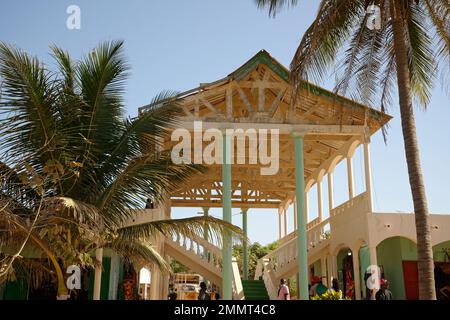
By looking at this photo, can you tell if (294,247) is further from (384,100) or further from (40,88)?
(40,88)

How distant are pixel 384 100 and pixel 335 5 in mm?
2486

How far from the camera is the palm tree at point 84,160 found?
9273mm

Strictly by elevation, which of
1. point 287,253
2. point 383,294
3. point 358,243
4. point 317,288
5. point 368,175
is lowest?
point 383,294

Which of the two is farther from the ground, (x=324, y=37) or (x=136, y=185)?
(x=324, y=37)

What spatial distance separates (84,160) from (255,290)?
38.1 feet

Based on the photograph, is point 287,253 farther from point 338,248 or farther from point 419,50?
point 419,50

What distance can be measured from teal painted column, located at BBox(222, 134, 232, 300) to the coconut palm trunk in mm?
6204

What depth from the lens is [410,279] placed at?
59.4 feet

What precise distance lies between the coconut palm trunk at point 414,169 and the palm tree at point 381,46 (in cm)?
2

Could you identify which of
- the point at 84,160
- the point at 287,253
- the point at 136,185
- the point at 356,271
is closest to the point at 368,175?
the point at 356,271

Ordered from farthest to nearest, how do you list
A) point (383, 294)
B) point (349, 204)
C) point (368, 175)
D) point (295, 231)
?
point (295, 231) → point (349, 204) → point (368, 175) → point (383, 294)

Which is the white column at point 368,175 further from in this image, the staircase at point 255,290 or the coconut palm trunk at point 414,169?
the coconut palm trunk at point 414,169

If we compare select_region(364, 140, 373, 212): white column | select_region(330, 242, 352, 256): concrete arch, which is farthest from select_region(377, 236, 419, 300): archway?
select_region(364, 140, 373, 212): white column
